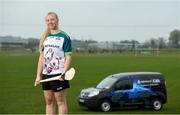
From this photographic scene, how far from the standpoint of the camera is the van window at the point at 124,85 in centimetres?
2114

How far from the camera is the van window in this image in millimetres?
21141

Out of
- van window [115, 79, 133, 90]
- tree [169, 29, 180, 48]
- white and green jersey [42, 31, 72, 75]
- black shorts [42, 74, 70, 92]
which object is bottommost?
tree [169, 29, 180, 48]

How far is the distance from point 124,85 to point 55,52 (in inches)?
516

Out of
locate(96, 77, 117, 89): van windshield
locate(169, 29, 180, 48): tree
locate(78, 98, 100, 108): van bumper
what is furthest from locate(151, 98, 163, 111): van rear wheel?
locate(169, 29, 180, 48): tree

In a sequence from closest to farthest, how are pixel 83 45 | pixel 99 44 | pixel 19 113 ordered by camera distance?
pixel 19 113 < pixel 83 45 < pixel 99 44

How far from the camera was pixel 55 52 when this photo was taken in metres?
8.30

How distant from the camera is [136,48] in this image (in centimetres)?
12325

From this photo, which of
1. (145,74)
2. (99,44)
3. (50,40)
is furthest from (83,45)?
(50,40)

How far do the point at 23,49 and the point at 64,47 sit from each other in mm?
95526

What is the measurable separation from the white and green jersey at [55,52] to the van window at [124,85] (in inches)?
507

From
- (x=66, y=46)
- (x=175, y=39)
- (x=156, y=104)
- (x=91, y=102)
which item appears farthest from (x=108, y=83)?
(x=175, y=39)

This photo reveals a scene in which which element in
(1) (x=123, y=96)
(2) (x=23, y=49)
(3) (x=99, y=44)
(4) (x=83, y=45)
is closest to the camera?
(1) (x=123, y=96)

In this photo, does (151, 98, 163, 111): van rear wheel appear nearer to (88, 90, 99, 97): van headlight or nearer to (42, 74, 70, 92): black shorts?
(88, 90, 99, 97): van headlight

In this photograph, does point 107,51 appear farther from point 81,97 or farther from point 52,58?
point 52,58
